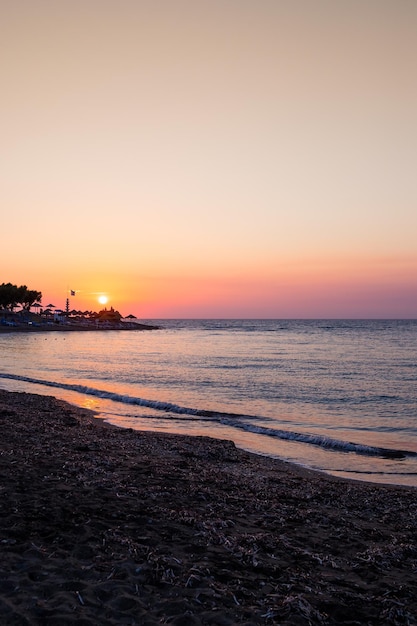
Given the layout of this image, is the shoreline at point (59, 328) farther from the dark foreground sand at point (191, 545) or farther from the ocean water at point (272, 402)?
the dark foreground sand at point (191, 545)

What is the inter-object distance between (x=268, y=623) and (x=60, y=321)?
15791 cm

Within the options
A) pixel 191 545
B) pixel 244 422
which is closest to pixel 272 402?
pixel 244 422

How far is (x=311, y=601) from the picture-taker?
18.6 ft

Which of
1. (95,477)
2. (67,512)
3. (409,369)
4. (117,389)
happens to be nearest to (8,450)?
(95,477)

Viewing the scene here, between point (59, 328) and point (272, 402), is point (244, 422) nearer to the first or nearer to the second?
point (272, 402)

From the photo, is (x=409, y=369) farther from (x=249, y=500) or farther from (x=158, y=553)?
(x=158, y=553)

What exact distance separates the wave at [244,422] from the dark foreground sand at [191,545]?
14.9ft

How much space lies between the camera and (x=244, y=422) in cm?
2186

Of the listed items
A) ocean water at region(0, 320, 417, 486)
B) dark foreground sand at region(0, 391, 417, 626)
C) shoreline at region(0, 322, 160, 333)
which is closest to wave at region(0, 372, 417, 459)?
ocean water at region(0, 320, 417, 486)

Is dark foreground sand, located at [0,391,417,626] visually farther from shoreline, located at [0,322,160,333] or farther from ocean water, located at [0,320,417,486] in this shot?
shoreline, located at [0,322,160,333]

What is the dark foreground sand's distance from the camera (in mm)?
5398

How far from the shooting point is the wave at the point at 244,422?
56.1 feet

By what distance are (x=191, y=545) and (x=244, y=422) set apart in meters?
15.0

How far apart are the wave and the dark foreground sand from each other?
14.9 ft
